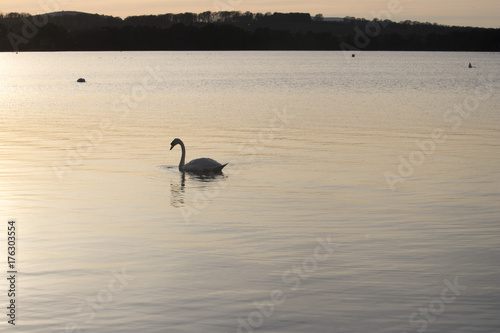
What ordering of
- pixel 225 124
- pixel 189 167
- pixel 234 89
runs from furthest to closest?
pixel 234 89, pixel 225 124, pixel 189 167

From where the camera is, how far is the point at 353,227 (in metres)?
16.0

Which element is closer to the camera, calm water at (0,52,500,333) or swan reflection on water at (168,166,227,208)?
calm water at (0,52,500,333)

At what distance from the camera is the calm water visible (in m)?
10.9

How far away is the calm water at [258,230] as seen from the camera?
10945mm

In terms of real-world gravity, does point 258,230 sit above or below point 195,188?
above

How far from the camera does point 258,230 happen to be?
1567 cm

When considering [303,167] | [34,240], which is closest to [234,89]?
[303,167]

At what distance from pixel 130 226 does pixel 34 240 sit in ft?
6.87

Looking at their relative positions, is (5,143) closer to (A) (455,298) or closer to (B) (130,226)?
(B) (130,226)

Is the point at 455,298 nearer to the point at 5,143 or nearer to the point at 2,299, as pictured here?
the point at 2,299

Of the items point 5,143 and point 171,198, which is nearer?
point 171,198

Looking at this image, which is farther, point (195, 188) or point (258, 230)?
point (195, 188)

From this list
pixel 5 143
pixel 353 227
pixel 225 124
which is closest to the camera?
pixel 353 227

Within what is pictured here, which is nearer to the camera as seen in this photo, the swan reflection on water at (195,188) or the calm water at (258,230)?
the calm water at (258,230)
